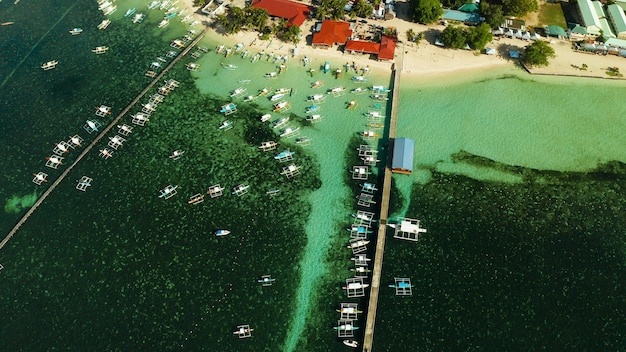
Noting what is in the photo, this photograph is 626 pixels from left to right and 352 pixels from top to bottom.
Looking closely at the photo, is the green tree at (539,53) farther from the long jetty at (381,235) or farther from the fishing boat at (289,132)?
the fishing boat at (289,132)

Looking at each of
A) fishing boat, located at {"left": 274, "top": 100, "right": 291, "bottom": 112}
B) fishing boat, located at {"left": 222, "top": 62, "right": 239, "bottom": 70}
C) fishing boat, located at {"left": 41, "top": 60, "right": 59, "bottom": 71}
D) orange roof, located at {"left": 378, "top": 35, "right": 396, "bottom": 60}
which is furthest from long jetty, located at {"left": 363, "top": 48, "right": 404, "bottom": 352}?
fishing boat, located at {"left": 41, "top": 60, "right": 59, "bottom": 71}

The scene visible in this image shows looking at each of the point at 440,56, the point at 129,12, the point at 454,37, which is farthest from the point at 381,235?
the point at 129,12

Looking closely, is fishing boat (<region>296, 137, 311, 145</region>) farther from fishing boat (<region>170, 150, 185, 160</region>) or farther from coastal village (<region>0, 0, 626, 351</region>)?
fishing boat (<region>170, 150, 185, 160</region>)

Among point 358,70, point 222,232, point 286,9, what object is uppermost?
point 286,9

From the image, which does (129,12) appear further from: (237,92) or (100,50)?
Result: (237,92)

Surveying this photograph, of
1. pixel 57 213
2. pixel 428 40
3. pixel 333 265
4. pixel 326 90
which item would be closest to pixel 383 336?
pixel 333 265

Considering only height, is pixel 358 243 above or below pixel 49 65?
below
